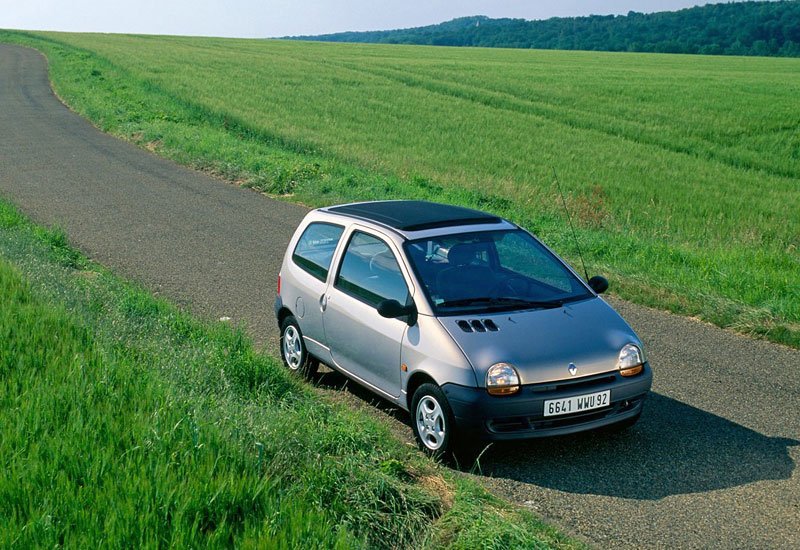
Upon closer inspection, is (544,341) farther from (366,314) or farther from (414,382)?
(366,314)

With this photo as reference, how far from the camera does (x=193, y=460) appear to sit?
4.79 metres

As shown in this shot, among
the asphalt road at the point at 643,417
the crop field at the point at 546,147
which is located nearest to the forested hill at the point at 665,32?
the crop field at the point at 546,147

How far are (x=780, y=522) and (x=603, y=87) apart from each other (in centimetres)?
4244

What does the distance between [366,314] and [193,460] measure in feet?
9.65

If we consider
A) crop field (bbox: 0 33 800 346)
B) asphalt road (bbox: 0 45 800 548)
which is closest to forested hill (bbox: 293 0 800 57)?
crop field (bbox: 0 33 800 346)

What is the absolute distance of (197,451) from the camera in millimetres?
4965

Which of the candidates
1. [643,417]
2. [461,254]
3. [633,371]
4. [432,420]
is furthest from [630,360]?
[461,254]

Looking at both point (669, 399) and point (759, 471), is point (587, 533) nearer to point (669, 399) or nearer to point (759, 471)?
point (759, 471)

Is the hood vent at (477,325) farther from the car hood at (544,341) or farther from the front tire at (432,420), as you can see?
the front tire at (432,420)

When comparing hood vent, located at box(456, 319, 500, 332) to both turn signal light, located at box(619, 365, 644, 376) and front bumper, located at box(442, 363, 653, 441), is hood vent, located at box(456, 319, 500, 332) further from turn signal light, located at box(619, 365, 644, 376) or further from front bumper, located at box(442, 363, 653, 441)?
turn signal light, located at box(619, 365, 644, 376)

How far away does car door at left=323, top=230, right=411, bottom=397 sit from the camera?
7.26m

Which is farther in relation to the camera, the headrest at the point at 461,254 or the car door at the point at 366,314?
the headrest at the point at 461,254

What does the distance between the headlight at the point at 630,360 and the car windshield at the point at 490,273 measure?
2.17 ft

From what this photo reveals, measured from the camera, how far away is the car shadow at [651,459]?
6.29 metres
